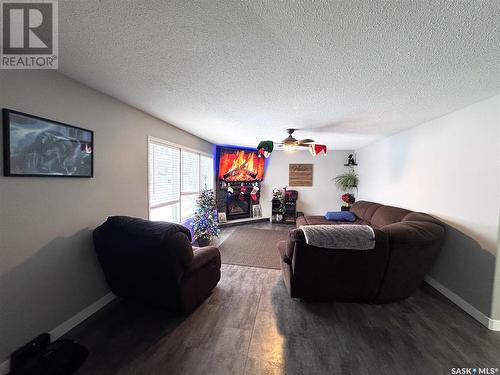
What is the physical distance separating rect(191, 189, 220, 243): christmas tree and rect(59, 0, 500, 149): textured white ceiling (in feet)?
7.22

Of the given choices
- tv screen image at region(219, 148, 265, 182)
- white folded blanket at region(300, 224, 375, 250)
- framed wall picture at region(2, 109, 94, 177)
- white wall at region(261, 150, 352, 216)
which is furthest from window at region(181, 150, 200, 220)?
white folded blanket at region(300, 224, 375, 250)

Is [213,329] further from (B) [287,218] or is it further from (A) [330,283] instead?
(B) [287,218]

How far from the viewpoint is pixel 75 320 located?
1863 millimetres

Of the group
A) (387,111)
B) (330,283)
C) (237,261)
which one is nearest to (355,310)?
(330,283)

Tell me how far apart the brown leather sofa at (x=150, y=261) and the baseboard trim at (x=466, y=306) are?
9.74 feet

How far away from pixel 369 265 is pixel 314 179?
4371 mm

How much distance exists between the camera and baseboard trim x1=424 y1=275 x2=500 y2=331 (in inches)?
74.1

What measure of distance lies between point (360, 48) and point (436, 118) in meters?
2.32

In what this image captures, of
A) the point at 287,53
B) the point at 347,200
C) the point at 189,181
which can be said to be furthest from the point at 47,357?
the point at 347,200

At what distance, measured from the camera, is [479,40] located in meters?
1.20

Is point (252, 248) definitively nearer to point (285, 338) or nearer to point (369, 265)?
point (285, 338)

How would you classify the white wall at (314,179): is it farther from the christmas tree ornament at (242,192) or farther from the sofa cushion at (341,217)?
the sofa cushion at (341,217)

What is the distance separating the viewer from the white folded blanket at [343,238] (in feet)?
6.35

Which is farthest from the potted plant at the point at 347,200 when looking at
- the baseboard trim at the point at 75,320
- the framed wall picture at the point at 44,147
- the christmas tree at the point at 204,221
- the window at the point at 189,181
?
the framed wall picture at the point at 44,147
